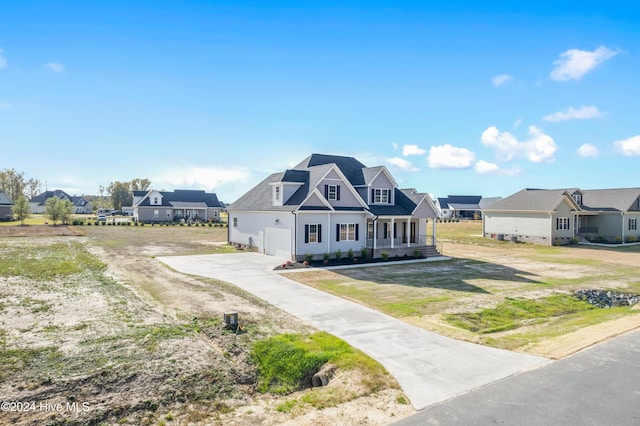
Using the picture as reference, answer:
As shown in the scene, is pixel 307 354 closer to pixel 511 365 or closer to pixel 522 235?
pixel 511 365

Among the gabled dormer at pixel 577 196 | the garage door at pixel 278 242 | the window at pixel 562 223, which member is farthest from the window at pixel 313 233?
the gabled dormer at pixel 577 196

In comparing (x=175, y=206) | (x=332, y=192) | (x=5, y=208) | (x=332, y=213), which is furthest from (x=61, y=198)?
(x=332, y=213)

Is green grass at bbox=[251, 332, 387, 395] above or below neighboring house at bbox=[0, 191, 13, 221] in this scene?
below

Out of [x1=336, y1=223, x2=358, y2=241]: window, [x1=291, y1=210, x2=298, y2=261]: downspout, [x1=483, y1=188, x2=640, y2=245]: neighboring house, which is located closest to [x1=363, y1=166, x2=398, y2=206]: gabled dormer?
[x1=336, y1=223, x2=358, y2=241]: window

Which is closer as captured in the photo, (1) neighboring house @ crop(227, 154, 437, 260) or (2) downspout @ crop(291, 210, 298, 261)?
(2) downspout @ crop(291, 210, 298, 261)

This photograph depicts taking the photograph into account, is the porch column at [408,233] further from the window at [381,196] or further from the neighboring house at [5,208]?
the neighboring house at [5,208]

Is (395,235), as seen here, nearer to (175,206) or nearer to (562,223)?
(562,223)

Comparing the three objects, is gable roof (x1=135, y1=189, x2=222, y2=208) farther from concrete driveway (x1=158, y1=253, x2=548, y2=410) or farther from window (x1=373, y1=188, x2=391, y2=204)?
concrete driveway (x1=158, y1=253, x2=548, y2=410)

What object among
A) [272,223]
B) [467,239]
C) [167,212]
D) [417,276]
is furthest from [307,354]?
[167,212]
